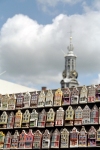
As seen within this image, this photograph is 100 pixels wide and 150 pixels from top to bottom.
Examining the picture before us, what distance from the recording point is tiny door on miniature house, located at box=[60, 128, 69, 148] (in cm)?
6906

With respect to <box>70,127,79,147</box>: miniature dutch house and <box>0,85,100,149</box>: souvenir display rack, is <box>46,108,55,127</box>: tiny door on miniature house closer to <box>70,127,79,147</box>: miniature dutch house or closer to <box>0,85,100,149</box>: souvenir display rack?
<box>0,85,100,149</box>: souvenir display rack

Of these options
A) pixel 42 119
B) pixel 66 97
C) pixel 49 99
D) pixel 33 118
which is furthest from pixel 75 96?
pixel 33 118

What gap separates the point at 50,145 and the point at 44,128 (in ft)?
11.9

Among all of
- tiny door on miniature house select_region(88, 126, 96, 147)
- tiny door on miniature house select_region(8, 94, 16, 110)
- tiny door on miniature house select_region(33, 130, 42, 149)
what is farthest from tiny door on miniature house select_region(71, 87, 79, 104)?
tiny door on miniature house select_region(8, 94, 16, 110)

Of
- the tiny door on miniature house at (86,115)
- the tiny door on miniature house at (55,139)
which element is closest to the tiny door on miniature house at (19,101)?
the tiny door on miniature house at (55,139)

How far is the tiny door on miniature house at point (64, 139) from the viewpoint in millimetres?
69062

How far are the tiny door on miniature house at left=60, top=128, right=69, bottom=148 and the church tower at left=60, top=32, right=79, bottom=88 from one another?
346 feet

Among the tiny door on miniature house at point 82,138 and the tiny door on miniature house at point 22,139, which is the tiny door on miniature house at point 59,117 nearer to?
the tiny door on miniature house at point 82,138

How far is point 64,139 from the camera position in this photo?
69.4 meters

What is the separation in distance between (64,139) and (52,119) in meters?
4.72

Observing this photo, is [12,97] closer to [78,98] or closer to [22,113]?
[22,113]

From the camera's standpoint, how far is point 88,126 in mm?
68375

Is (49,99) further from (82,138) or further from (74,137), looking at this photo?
(82,138)

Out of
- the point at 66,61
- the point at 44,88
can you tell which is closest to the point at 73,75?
the point at 66,61
